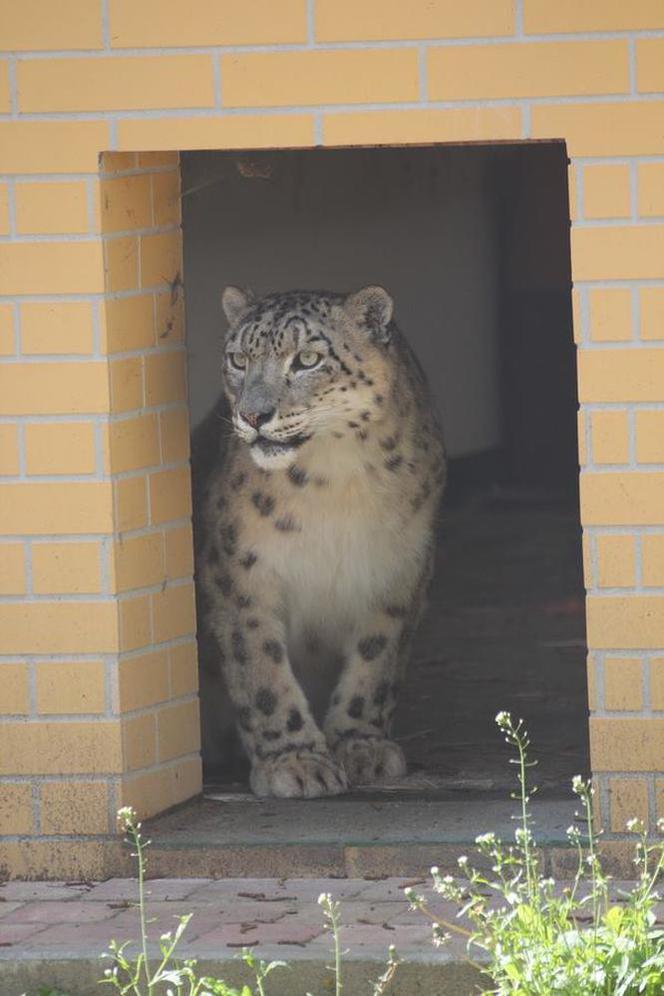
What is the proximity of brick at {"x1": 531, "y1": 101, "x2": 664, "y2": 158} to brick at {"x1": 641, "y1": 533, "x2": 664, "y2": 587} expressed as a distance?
92cm

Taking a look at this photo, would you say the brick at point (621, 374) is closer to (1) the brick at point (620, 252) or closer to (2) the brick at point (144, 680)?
(1) the brick at point (620, 252)

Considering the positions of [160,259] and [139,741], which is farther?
[160,259]

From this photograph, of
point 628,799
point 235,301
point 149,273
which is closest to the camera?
point 628,799

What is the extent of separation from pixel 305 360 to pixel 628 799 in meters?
1.61

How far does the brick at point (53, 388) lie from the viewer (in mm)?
5512

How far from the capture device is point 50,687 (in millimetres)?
5594

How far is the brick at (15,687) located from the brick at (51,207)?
3.58 feet

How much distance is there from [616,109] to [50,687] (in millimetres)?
1994

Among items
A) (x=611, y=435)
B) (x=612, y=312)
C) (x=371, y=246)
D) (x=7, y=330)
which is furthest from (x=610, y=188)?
(x=371, y=246)

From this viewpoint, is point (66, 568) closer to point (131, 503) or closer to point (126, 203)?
point (131, 503)

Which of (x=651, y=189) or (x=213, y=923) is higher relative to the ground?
(x=651, y=189)

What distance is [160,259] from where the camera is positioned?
231 inches

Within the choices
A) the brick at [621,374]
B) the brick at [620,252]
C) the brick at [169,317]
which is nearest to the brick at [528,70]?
the brick at [620,252]

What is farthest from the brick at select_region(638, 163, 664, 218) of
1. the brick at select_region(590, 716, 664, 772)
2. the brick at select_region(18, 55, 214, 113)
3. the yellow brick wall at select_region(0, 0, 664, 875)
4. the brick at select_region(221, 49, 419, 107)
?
the brick at select_region(590, 716, 664, 772)
